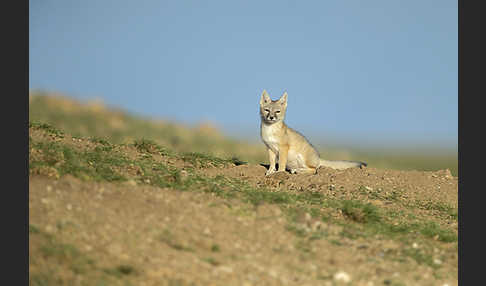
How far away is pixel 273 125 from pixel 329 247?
17.2 feet

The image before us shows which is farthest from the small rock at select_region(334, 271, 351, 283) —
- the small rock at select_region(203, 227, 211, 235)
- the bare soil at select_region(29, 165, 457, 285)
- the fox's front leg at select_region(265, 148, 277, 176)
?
the fox's front leg at select_region(265, 148, 277, 176)

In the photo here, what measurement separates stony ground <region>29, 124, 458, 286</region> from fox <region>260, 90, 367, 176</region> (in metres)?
0.99

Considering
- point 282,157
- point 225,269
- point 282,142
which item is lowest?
point 225,269

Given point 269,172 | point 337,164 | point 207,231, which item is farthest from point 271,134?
point 207,231

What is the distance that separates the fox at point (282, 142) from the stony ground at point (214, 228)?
0.99 metres

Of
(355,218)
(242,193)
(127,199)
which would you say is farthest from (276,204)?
(127,199)

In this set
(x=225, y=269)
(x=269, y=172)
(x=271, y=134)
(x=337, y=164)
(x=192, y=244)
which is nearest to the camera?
(x=225, y=269)

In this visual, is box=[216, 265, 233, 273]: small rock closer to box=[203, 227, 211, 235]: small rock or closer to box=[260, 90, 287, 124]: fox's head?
box=[203, 227, 211, 235]: small rock

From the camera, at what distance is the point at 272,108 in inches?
488

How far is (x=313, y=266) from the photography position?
6.79m

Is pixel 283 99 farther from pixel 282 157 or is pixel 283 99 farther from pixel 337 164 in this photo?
pixel 337 164

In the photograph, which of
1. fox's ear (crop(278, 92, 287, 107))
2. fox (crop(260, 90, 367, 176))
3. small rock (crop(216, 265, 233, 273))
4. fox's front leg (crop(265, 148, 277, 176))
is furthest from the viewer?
fox's ear (crop(278, 92, 287, 107))

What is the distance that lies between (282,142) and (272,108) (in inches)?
29.1

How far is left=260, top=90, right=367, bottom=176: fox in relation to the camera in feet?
40.9
